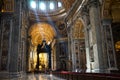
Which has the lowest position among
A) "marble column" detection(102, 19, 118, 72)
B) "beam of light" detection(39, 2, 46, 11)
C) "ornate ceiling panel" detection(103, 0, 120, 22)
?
"marble column" detection(102, 19, 118, 72)

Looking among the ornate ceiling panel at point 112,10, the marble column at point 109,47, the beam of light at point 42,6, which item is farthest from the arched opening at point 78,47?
the beam of light at point 42,6

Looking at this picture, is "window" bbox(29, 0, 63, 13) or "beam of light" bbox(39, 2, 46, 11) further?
"beam of light" bbox(39, 2, 46, 11)

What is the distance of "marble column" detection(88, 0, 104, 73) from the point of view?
1050 cm

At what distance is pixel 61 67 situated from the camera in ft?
84.9

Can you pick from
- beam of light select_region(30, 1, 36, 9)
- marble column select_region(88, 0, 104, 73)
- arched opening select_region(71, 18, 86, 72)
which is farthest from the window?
marble column select_region(88, 0, 104, 73)

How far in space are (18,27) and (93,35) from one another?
5.00m

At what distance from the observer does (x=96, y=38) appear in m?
10.8

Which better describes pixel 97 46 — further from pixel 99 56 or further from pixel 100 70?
pixel 100 70

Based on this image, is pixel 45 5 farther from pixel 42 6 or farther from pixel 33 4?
pixel 33 4

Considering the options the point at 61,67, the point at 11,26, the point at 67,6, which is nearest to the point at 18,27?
the point at 11,26

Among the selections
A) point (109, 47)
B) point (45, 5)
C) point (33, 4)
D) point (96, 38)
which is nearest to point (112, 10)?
point (96, 38)

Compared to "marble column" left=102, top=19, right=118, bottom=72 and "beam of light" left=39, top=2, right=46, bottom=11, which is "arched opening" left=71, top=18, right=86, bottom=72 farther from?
"beam of light" left=39, top=2, right=46, bottom=11

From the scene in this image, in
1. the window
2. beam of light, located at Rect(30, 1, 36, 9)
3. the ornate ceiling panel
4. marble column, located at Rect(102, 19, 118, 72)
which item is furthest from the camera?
beam of light, located at Rect(30, 1, 36, 9)

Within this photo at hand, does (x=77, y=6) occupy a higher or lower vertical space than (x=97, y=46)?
higher
